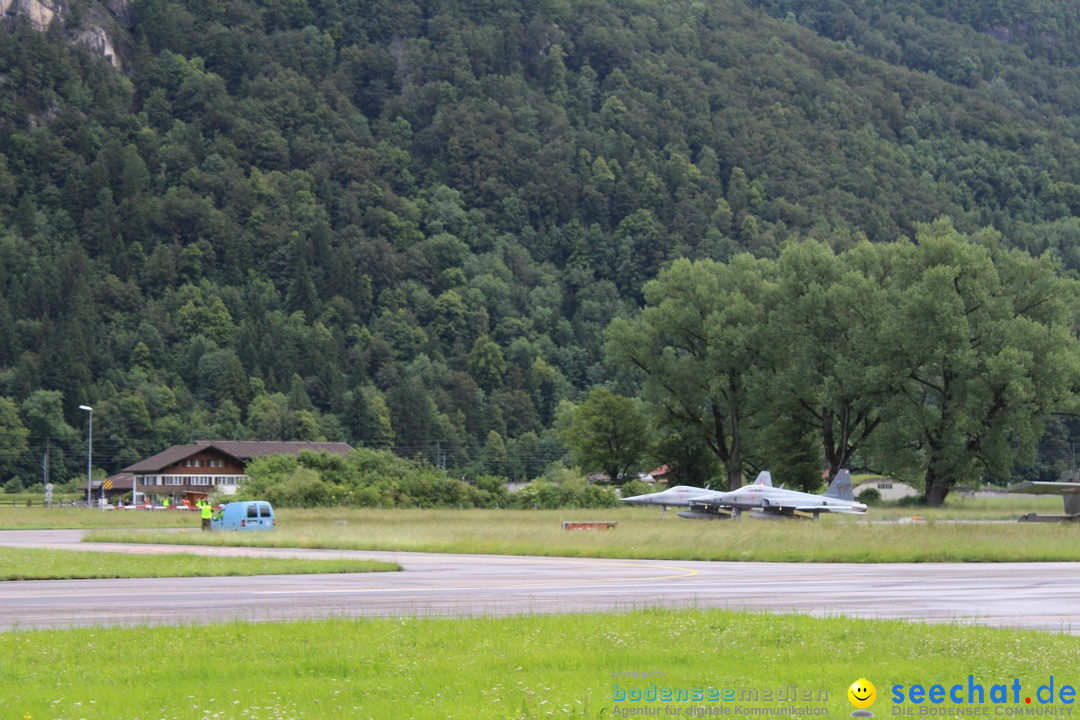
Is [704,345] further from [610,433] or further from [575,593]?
[575,593]

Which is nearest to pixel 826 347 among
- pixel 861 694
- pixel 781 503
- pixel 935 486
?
pixel 935 486

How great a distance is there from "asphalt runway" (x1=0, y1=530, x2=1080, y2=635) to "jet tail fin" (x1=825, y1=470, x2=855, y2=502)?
1386 inches

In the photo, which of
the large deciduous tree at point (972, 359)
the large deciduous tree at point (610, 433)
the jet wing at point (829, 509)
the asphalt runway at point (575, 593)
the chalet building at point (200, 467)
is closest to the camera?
the asphalt runway at point (575, 593)

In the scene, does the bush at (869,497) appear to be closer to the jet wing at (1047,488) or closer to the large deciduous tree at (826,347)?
the large deciduous tree at (826,347)

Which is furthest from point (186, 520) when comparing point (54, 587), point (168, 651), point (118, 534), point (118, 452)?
point (118, 452)

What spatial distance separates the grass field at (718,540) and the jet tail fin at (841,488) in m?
16.9

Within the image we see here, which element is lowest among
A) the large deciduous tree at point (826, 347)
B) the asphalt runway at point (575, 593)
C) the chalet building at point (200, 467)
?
the asphalt runway at point (575, 593)

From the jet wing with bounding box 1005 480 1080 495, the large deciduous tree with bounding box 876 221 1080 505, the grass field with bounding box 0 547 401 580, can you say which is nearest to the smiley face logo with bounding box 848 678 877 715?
the grass field with bounding box 0 547 401 580

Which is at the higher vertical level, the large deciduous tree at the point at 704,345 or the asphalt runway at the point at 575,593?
the large deciduous tree at the point at 704,345

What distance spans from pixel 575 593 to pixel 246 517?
1352 inches

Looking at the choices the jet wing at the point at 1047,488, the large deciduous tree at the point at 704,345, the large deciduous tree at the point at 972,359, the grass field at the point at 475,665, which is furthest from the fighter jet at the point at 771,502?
the grass field at the point at 475,665

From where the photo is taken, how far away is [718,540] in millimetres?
44500

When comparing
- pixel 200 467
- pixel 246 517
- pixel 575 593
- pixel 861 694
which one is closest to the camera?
pixel 861 694

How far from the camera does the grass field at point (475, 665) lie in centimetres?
1402
